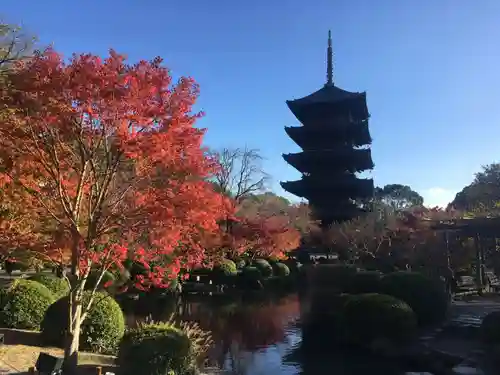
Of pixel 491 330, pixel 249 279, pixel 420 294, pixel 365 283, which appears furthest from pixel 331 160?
pixel 491 330

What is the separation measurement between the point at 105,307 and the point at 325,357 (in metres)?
5.71

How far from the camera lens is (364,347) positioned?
12.4 meters

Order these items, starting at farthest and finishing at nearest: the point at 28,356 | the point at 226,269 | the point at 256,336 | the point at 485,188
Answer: the point at 485,188
the point at 226,269
the point at 256,336
the point at 28,356

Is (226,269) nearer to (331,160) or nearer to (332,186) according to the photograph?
(332,186)

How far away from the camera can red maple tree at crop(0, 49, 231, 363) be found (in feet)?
22.0

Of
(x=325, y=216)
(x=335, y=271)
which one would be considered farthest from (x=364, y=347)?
(x=325, y=216)

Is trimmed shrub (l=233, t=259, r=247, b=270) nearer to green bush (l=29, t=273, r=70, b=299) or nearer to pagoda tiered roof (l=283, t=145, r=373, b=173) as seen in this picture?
pagoda tiered roof (l=283, t=145, r=373, b=173)

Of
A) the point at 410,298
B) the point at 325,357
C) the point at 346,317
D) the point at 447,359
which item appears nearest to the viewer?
the point at 447,359

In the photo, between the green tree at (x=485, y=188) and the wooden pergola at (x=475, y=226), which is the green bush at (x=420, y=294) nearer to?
the wooden pergola at (x=475, y=226)

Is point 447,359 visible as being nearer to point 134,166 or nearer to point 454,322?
point 454,322

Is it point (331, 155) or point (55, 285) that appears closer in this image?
point (55, 285)

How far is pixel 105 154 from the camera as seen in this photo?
291 inches

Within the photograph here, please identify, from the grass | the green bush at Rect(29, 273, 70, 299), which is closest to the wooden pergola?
the green bush at Rect(29, 273, 70, 299)

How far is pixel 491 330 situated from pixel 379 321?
2.72 meters
